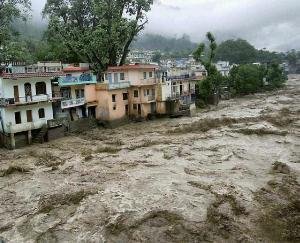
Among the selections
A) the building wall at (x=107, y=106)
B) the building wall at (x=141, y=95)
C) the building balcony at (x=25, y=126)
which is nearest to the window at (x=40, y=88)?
the building balcony at (x=25, y=126)

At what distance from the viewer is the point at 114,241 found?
15.7m

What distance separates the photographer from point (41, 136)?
33312 mm

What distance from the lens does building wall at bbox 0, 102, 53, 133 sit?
31.6 metres

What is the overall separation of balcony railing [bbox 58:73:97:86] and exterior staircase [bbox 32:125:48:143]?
4.83 m

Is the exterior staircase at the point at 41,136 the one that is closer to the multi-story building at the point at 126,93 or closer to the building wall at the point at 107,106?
the multi-story building at the point at 126,93

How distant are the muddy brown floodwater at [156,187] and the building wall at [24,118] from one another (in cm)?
203

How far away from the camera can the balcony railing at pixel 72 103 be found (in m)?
36.2

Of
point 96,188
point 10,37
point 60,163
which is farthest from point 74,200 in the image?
point 10,37

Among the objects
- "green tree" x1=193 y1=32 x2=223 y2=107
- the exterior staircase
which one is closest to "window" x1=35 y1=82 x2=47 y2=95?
the exterior staircase

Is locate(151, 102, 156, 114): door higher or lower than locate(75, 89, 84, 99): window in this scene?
lower

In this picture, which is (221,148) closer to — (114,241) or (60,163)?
(60,163)

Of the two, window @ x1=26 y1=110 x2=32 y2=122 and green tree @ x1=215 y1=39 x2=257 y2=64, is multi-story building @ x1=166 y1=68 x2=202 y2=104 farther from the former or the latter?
green tree @ x1=215 y1=39 x2=257 y2=64

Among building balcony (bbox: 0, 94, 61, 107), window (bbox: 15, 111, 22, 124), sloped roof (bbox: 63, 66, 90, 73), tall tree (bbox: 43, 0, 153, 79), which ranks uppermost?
tall tree (bbox: 43, 0, 153, 79)

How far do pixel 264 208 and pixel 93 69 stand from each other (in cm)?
3062
